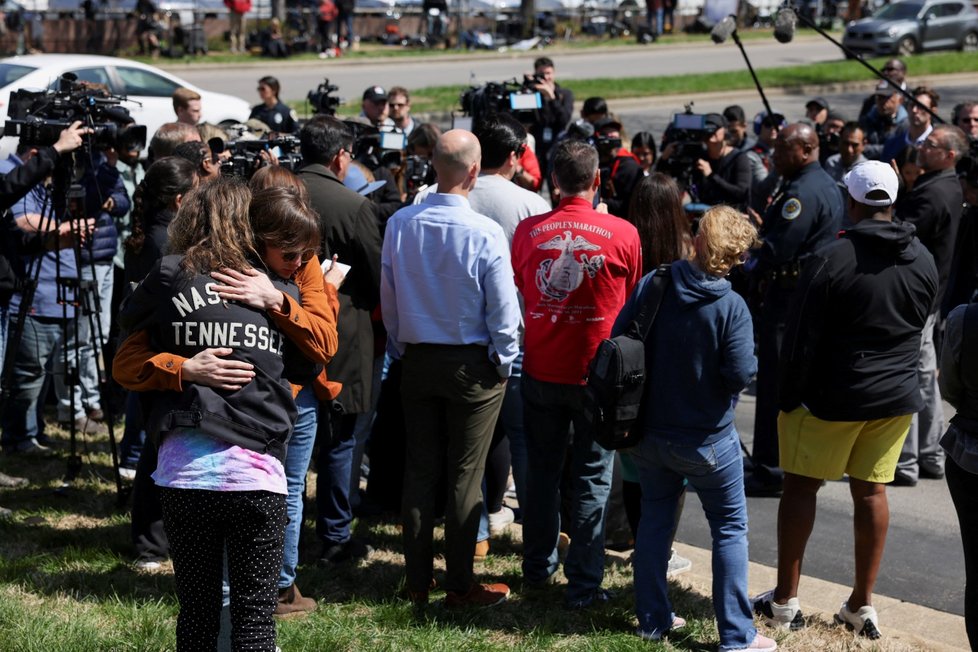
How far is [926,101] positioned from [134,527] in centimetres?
861

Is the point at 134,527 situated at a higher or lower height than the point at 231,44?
lower

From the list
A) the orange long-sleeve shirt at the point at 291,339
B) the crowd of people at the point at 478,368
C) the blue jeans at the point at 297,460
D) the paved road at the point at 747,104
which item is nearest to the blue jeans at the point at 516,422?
the crowd of people at the point at 478,368

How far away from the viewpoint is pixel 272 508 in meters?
3.87

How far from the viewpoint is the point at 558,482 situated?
213 inches

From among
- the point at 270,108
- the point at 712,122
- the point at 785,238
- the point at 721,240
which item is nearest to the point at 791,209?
the point at 785,238

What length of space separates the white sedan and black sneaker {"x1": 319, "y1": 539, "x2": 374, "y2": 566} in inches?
431

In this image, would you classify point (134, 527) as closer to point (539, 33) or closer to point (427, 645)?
point (427, 645)

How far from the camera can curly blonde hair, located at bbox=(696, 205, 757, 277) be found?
4559 mm

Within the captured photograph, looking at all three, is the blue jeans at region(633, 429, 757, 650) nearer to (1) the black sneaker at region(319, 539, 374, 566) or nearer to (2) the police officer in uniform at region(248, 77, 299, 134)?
(1) the black sneaker at region(319, 539, 374, 566)

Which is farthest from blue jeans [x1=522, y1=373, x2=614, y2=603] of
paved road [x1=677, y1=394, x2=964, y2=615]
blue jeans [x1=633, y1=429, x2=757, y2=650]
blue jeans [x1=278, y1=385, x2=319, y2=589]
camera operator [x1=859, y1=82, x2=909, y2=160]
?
camera operator [x1=859, y1=82, x2=909, y2=160]

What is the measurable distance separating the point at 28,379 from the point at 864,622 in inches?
196

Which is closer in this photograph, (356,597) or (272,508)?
(272,508)

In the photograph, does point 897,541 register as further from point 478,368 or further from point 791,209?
point 478,368

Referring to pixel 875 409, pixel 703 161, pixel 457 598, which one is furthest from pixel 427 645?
pixel 703 161
